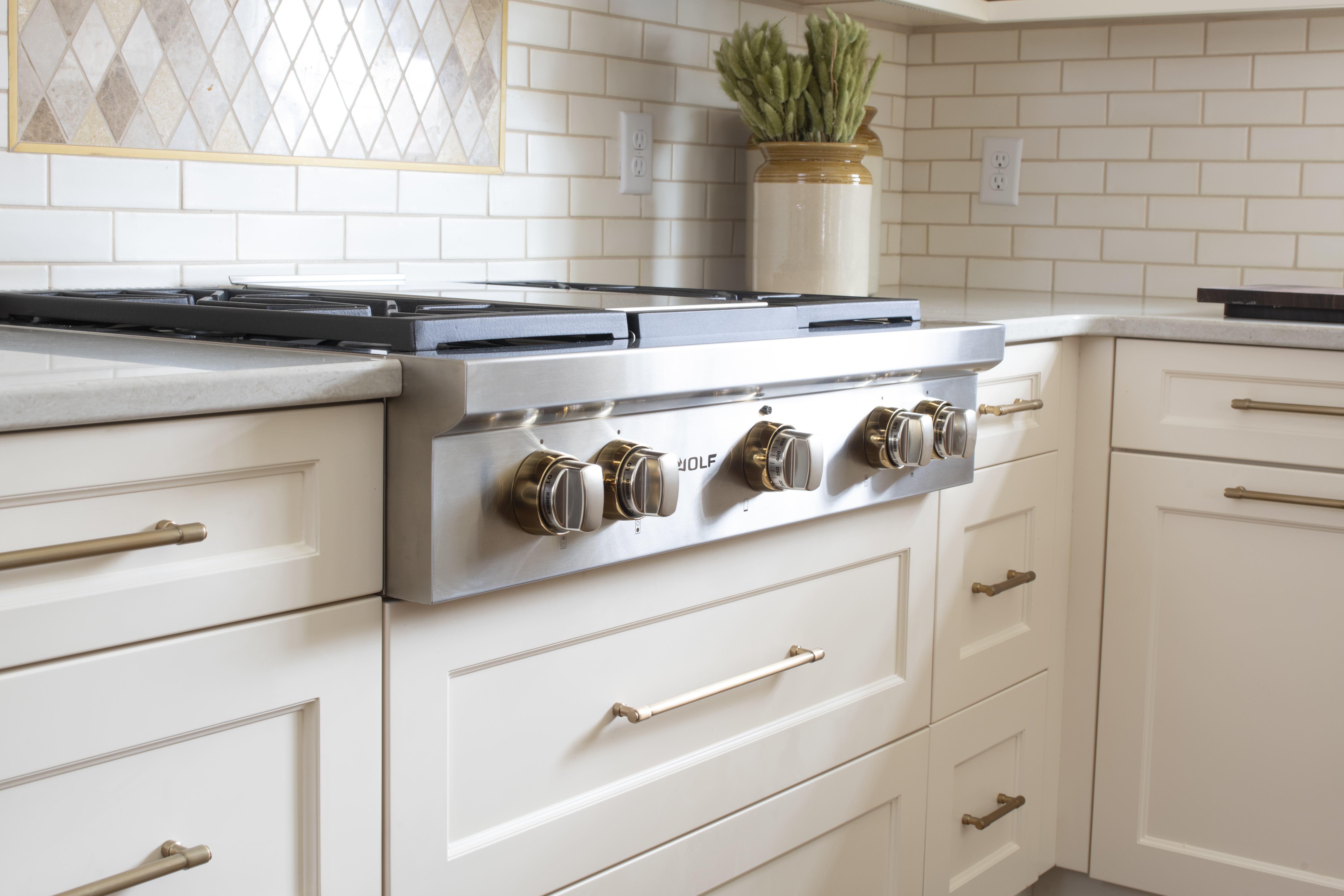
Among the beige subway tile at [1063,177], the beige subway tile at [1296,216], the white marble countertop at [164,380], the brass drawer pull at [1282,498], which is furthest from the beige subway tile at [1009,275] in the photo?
the white marble countertop at [164,380]

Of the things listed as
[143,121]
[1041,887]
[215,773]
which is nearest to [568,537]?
[215,773]

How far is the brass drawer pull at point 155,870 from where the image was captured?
76 cm

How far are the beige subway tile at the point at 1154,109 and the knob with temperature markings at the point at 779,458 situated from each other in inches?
60.7

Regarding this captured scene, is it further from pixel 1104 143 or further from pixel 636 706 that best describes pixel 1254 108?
pixel 636 706

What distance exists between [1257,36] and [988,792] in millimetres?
1448

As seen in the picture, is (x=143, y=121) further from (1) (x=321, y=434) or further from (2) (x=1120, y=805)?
(2) (x=1120, y=805)

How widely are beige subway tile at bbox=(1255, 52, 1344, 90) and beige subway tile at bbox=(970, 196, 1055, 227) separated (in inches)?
16.6

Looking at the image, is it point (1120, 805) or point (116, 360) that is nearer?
point (116, 360)

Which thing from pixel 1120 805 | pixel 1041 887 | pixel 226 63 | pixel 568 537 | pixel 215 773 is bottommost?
pixel 1041 887

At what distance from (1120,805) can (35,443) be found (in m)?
1.61

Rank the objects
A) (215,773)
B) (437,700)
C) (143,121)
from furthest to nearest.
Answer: (143,121) → (437,700) → (215,773)

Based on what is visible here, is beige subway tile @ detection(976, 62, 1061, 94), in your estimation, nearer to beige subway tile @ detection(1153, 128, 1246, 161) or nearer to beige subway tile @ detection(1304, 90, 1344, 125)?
beige subway tile @ detection(1153, 128, 1246, 161)

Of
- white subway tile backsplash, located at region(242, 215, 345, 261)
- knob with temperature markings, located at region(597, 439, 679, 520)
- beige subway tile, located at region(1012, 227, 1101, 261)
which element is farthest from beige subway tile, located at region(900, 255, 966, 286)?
knob with temperature markings, located at region(597, 439, 679, 520)

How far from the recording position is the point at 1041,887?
1.94 m
